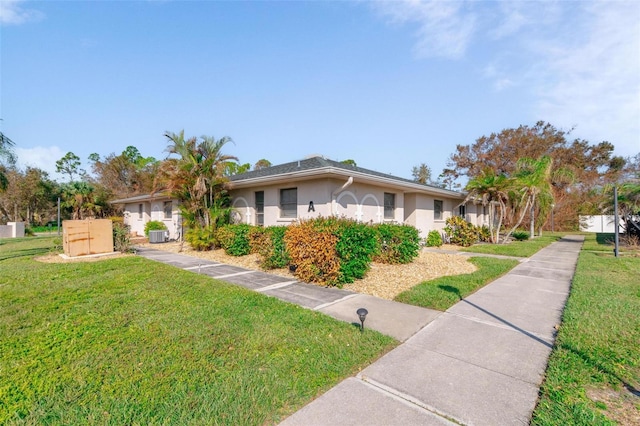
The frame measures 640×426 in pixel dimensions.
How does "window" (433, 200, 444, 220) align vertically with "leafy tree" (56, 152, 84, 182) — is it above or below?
below

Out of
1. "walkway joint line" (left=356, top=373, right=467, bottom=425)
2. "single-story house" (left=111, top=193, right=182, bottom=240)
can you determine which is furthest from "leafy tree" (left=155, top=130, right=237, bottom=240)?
"walkway joint line" (left=356, top=373, right=467, bottom=425)

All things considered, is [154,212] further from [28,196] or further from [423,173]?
[423,173]

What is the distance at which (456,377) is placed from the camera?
2734 mm

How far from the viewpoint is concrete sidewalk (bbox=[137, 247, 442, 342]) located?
407cm

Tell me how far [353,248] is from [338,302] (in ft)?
5.14

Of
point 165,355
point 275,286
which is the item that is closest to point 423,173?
point 275,286

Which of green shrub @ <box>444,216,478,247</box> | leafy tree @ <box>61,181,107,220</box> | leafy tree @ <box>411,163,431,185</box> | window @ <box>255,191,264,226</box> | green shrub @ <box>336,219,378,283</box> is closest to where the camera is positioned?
green shrub @ <box>336,219,378,283</box>

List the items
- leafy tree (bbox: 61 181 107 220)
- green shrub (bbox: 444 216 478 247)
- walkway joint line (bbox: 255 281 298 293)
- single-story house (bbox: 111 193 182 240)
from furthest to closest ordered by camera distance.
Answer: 1. leafy tree (bbox: 61 181 107 220)
2. single-story house (bbox: 111 193 182 240)
3. green shrub (bbox: 444 216 478 247)
4. walkway joint line (bbox: 255 281 298 293)

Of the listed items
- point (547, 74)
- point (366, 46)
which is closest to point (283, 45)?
point (366, 46)

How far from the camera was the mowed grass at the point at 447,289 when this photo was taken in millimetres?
5070

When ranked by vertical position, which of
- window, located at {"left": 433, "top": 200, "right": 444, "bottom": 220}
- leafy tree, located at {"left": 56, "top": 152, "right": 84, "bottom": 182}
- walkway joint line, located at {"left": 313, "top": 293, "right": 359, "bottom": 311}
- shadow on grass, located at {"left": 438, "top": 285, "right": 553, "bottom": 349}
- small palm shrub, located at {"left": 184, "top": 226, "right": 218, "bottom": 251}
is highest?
leafy tree, located at {"left": 56, "top": 152, "right": 84, "bottom": 182}

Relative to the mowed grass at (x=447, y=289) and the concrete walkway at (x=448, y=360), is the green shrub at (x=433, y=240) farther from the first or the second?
the concrete walkway at (x=448, y=360)

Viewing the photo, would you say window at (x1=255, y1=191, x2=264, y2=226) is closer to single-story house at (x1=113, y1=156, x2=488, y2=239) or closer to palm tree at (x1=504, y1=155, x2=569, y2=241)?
single-story house at (x1=113, y1=156, x2=488, y2=239)

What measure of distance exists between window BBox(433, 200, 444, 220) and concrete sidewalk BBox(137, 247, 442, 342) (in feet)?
36.6
